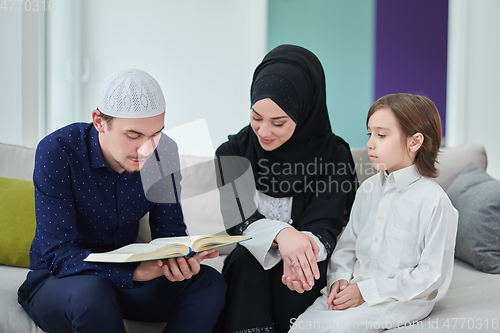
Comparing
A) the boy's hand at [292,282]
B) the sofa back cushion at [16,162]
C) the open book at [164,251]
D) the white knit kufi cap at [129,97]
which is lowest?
the boy's hand at [292,282]

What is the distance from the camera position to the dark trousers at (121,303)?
988mm

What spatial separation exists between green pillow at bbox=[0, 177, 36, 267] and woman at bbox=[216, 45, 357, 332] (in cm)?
79

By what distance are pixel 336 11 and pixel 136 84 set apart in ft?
7.85

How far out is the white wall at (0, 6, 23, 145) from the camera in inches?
84.8

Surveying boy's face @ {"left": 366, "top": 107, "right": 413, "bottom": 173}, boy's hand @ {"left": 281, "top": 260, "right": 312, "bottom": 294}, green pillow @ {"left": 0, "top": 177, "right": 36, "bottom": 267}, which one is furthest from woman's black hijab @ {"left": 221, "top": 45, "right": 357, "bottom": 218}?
green pillow @ {"left": 0, "top": 177, "right": 36, "bottom": 267}

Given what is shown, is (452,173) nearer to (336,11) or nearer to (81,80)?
(336,11)

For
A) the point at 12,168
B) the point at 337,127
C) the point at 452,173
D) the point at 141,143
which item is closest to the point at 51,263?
the point at 141,143

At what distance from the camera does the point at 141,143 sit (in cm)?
110

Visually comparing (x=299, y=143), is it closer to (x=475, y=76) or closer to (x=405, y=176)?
(x=405, y=176)

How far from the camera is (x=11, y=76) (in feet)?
7.19

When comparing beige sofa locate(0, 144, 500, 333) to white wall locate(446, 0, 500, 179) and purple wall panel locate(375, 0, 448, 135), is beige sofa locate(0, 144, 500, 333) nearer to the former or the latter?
white wall locate(446, 0, 500, 179)

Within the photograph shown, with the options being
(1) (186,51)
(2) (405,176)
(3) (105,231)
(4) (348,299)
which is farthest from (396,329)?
(1) (186,51)

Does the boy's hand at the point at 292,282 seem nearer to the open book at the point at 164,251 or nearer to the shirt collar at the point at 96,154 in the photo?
the open book at the point at 164,251

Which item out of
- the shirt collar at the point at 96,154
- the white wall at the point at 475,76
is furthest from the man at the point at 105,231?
the white wall at the point at 475,76
